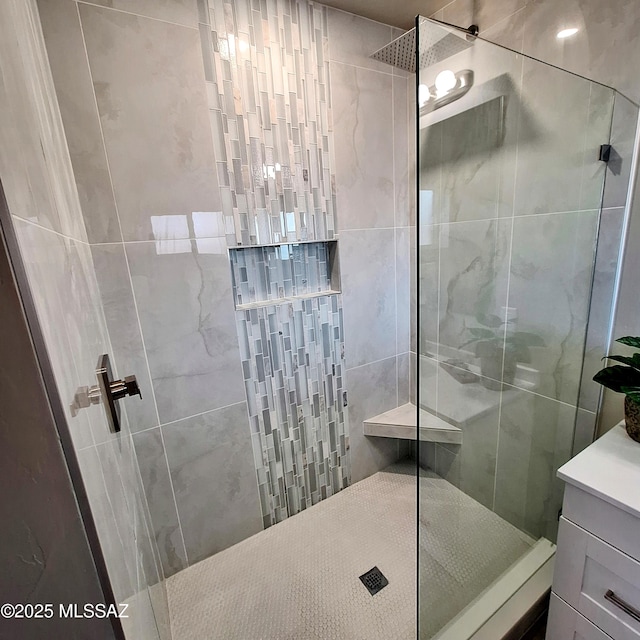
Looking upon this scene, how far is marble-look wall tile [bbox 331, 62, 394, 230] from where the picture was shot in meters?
1.51

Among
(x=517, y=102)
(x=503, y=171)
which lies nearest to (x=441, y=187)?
(x=503, y=171)

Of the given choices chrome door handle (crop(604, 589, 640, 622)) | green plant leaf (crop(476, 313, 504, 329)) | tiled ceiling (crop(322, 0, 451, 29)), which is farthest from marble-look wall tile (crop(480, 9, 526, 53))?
chrome door handle (crop(604, 589, 640, 622))

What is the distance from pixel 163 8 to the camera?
1.10 metres

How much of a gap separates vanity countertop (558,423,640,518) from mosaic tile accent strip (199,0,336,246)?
1.29 meters

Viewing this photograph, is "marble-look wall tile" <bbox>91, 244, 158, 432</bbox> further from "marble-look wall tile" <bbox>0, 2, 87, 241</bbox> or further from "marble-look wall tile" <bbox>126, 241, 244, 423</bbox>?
"marble-look wall tile" <bbox>0, 2, 87, 241</bbox>

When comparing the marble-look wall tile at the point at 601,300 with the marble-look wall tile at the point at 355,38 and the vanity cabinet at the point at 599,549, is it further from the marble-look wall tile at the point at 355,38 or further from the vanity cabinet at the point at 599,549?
the marble-look wall tile at the point at 355,38

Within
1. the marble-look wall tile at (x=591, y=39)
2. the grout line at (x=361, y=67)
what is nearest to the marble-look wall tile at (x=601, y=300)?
the marble-look wall tile at (x=591, y=39)

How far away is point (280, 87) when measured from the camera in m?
1.35

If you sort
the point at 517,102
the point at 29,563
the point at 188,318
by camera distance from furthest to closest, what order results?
the point at 188,318 < the point at 517,102 < the point at 29,563

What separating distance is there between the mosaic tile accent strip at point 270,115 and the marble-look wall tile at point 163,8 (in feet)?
0.15

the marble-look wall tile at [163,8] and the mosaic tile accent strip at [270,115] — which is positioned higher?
the marble-look wall tile at [163,8]

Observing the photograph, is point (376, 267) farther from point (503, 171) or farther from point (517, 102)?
point (517, 102)

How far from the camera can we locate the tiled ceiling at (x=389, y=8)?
1.40 meters

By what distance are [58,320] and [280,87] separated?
1358 millimetres
